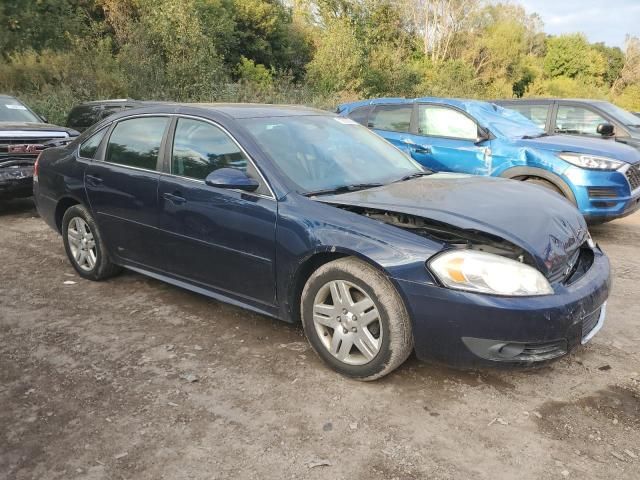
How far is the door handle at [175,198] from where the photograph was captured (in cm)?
388

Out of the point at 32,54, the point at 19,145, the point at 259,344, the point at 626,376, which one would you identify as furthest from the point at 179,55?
the point at 626,376

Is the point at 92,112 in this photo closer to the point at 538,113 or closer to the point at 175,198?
the point at 175,198

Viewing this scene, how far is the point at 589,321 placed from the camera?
308 centimetres

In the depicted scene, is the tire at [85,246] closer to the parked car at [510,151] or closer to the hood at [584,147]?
the parked car at [510,151]

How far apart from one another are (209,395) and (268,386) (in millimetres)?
333

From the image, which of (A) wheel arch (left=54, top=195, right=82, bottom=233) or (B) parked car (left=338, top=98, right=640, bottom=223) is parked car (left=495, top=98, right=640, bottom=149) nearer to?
(B) parked car (left=338, top=98, right=640, bottom=223)

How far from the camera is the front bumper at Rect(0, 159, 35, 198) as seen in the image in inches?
294

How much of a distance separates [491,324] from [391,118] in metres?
5.42

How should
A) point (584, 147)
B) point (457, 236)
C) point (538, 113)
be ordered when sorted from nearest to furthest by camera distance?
point (457, 236), point (584, 147), point (538, 113)

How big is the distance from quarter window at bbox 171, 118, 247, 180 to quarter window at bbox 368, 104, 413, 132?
4172 mm

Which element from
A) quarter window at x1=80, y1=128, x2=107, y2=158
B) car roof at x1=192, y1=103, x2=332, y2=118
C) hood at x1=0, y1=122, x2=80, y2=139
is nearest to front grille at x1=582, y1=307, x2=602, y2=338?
car roof at x1=192, y1=103, x2=332, y2=118

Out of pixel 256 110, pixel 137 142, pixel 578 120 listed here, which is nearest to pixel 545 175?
pixel 578 120

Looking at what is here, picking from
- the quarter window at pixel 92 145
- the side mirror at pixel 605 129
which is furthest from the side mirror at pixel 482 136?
the quarter window at pixel 92 145

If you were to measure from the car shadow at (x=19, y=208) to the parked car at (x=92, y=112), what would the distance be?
2089 millimetres
